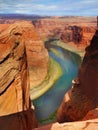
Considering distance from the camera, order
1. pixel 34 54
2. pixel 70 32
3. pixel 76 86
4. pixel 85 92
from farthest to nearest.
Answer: pixel 70 32, pixel 34 54, pixel 76 86, pixel 85 92

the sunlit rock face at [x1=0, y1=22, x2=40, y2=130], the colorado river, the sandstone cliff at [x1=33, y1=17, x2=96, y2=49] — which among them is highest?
the sunlit rock face at [x1=0, y1=22, x2=40, y2=130]

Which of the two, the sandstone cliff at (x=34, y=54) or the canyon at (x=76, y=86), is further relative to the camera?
the sandstone cliff at (x=34, y=54)

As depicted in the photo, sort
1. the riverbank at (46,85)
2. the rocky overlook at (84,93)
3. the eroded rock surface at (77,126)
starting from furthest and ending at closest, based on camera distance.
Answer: the riverbank at (46,85), the rocky overlook at (84,93), the eroded rock surface at (77,126)

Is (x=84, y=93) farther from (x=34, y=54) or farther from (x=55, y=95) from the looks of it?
(x=34, y=54)

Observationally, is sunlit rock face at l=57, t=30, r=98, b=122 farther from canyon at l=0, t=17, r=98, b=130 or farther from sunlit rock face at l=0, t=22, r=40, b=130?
sunlit rock face at l=0, t=22, r=40, b=130

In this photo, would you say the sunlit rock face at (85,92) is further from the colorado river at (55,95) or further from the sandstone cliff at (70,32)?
the sandstone cliff at (70,32)

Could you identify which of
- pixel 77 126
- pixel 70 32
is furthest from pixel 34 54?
pixel 70 32

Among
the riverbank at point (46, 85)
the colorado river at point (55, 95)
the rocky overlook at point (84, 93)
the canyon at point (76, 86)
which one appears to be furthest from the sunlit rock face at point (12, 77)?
the riverbank at point (46, 85)

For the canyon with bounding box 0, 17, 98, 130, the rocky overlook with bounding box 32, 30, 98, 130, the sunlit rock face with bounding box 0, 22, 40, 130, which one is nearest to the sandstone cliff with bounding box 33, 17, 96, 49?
the canyon with bounding box 0, 17, 98, 130

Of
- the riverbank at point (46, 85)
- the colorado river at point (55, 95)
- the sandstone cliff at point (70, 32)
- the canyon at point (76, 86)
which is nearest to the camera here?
the canyon at point (76, 86)

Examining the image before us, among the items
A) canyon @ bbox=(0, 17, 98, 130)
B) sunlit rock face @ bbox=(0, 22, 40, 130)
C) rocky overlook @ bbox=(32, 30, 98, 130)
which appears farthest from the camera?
→ rocky overlook @ bbox=(32, 30, 98, 130)
